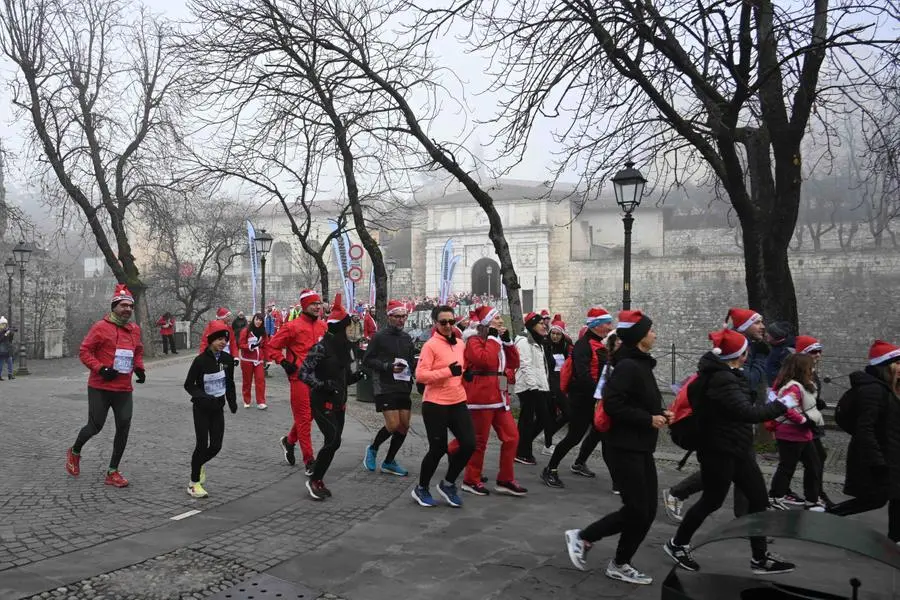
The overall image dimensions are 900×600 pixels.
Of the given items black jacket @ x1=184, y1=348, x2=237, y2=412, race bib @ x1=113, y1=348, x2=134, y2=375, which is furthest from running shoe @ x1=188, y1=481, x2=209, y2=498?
race bib @ x1=113, y1=348, x2=134, y2=375

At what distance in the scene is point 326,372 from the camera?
637 centimetres

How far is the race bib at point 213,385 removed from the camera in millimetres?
6168

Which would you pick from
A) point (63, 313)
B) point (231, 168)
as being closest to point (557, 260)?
point (63, 313)

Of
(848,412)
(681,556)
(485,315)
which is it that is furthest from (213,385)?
(848,412)

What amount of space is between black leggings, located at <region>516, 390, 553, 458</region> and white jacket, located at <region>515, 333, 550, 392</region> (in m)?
0.11

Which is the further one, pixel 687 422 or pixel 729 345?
pixel 687 422

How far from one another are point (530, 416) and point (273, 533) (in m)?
3.68

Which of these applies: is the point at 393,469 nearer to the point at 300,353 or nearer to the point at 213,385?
the point at 300,353

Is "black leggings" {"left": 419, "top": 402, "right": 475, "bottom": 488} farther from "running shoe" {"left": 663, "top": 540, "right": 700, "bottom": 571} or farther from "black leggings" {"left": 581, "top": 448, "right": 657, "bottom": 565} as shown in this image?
"running shoe" {"left": 663, "top": 540, "right": 700, "bottom": 571}

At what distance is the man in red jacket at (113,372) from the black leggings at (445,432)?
114 inches

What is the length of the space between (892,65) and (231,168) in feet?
46.0

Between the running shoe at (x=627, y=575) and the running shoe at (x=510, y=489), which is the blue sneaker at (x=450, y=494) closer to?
the running shoe at (x=510, y=489)

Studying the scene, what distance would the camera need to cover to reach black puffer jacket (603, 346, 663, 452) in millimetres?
4316

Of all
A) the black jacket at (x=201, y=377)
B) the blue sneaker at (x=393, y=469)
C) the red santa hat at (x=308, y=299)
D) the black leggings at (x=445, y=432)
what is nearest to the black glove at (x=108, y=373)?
the black jacket at (x=201, y=377)
